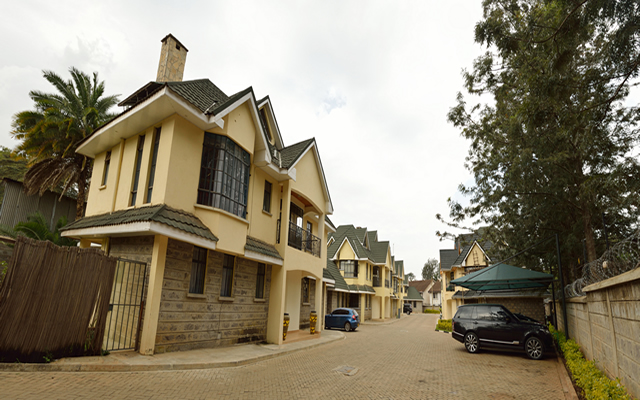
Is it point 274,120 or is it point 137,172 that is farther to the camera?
point 274,120

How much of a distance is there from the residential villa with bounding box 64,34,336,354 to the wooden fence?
1189 mm

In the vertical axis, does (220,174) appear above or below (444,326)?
above

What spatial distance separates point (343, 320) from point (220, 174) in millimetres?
16911

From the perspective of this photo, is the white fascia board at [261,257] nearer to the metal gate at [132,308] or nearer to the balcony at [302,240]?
the balcony at [302,240]

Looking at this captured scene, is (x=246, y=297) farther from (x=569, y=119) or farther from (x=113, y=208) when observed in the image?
(x=569, y=119)

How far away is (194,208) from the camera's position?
1063cm

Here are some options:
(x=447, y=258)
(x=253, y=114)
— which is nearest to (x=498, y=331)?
(x=253, y=114)

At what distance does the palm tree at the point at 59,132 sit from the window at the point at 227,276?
11339mm

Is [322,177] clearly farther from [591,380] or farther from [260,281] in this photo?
[591,380]

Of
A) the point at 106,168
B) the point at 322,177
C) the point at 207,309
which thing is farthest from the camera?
the point at 322,177

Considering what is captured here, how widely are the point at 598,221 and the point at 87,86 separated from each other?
27.3m

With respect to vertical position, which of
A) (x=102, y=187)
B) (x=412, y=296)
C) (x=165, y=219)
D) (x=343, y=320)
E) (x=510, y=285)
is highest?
(x=102, y=187)

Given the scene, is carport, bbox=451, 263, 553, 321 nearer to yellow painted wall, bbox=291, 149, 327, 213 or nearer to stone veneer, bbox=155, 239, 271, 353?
yellow painted wall, bbox=291, 149, 327, 213

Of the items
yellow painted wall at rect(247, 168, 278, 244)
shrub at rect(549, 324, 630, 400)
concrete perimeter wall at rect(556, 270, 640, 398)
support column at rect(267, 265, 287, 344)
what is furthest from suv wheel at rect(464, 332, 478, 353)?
yellow painted wall at rect(247, 168, 278, 244)
